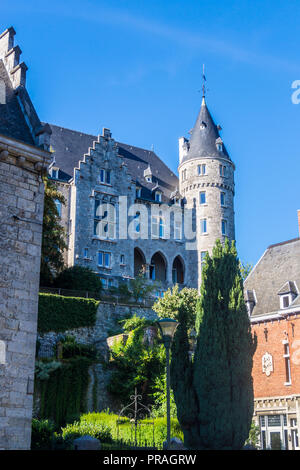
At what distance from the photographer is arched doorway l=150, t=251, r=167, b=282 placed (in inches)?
2008

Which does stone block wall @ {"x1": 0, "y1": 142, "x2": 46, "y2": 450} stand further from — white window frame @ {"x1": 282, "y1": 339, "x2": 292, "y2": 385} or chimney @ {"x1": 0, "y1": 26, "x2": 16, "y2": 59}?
white window frame @ {"x1": 282, "y1": 339, "x2": 292, "y2": 385}

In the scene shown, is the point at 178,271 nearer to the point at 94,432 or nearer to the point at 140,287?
the point at 140,287

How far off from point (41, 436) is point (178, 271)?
32.3 m

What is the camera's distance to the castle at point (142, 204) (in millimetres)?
45844

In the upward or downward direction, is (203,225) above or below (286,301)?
above

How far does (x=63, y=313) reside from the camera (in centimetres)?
3284

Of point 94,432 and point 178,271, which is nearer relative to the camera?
point 94,432

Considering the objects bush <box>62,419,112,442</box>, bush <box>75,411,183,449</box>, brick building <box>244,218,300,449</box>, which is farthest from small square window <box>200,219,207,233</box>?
bush <box>62,419,112,442</box>

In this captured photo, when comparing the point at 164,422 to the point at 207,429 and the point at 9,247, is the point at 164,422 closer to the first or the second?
the point at 207,429

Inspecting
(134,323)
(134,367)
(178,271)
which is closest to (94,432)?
(134,367)

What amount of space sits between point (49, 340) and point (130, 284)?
14.5m

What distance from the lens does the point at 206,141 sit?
5350 centimetres

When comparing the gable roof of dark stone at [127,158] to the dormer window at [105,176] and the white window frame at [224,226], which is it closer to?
the dormer window at [105,176]
